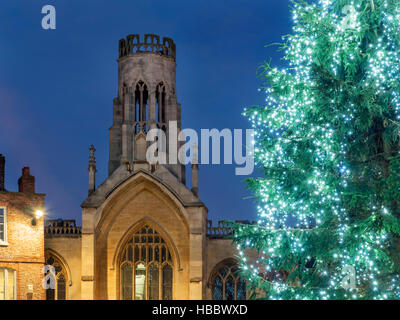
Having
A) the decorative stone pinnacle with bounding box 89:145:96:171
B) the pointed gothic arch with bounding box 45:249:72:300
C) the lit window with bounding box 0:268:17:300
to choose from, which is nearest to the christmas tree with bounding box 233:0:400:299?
the lit window with bounding box 0:268:17:300

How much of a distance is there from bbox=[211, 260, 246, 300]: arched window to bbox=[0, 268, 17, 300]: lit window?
29.8 ft

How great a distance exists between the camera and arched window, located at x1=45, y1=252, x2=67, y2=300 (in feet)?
103

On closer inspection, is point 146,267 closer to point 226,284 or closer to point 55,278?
point 226,284

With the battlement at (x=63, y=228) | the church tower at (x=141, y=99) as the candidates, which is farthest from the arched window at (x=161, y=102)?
the battlement at (x=63, y=228)

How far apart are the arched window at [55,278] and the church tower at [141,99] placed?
16.5ft

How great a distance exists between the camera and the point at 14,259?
89.9 feet

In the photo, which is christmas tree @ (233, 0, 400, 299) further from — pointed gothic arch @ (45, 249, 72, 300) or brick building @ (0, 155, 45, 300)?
pointed gothic arch @ (45, 249, 72, 300)

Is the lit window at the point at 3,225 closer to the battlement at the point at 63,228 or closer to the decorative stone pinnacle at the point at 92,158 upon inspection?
the battlement at the point at 63,228

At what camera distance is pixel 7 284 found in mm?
27078

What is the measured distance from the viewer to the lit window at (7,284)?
88.3ft

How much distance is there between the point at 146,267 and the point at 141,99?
8120 mm

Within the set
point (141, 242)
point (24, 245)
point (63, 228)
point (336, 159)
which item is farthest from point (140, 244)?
point (336, 159)
